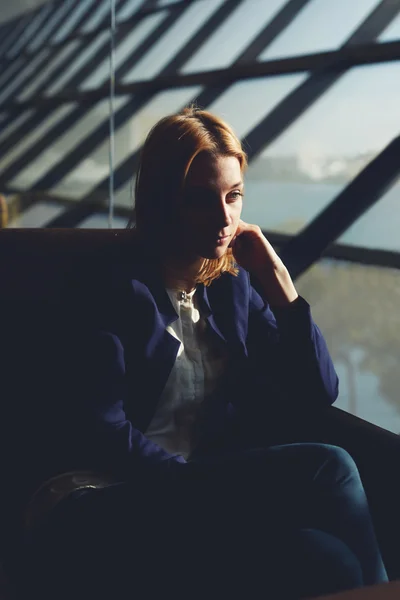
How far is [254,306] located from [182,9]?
3.74 meters

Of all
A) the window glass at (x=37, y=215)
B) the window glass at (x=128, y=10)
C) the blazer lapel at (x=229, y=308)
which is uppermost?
the window glass at (x=128, y=10)

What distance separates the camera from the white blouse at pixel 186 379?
1.49 meters

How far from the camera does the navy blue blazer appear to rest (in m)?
1.37

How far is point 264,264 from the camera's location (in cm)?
168

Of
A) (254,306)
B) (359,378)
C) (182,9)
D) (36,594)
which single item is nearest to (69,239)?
(254,306)

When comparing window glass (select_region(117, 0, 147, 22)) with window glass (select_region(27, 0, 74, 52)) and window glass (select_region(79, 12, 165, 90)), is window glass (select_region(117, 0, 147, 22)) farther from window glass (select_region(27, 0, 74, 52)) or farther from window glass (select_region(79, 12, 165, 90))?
window glass (select_region(27, 0, 74, 52))

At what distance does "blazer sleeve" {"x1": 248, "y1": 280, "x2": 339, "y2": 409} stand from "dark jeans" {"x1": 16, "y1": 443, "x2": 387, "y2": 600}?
256 millimetres

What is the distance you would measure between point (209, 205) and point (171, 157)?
0.13 meters

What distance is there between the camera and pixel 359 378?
11.4 feet

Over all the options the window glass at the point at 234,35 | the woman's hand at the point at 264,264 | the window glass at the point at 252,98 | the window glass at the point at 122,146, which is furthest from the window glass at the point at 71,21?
the woman's hand at the point at 264,264

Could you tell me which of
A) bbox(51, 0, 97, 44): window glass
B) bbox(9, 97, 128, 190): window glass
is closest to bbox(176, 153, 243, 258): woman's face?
bbox(9, 97, 128, 190): window glass

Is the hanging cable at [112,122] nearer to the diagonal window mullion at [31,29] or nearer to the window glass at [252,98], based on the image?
the diagonal window mullion at [31,29]

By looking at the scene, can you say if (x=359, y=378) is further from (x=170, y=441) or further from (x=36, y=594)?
(x=36, y=594)

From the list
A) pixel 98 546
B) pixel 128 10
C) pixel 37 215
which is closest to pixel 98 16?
pixel 128 10
